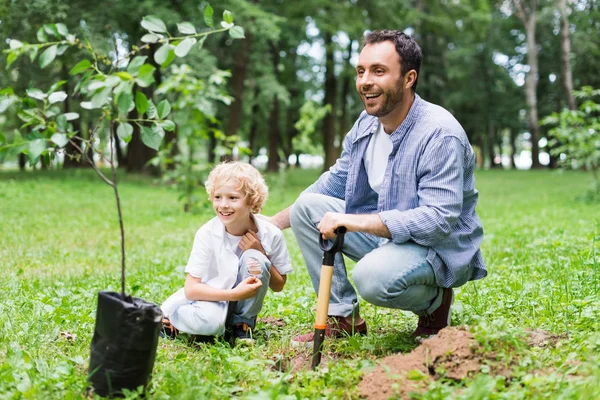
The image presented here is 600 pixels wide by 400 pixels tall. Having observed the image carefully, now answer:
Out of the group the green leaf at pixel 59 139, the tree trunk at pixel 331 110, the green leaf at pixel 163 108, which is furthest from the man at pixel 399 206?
the tree trunk at pixel 331 110

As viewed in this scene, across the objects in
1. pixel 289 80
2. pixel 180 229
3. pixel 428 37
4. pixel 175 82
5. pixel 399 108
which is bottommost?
pixel 180 229

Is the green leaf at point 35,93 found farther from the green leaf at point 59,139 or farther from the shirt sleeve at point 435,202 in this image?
the shirt sleeve at point 435,202

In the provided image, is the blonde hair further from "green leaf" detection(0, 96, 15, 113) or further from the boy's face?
"green leaf" detection(0, 96, 15, 113)

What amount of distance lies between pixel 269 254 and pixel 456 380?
1.45m

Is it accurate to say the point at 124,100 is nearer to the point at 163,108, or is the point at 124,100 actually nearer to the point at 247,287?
the point at 163,108

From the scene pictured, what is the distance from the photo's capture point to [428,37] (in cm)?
3103

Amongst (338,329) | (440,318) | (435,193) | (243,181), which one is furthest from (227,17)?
(440,318)

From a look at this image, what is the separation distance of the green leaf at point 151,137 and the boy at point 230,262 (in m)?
0.99

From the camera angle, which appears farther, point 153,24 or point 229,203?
point 229,203

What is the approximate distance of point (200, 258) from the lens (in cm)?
358

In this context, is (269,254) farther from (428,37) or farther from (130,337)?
(428,37)

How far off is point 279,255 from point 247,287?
0.39 meters

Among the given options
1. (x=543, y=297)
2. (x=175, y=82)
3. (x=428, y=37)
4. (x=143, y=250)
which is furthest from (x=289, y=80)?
(x=543, y=297)

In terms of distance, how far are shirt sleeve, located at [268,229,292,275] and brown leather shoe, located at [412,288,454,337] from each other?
0.87 metres
